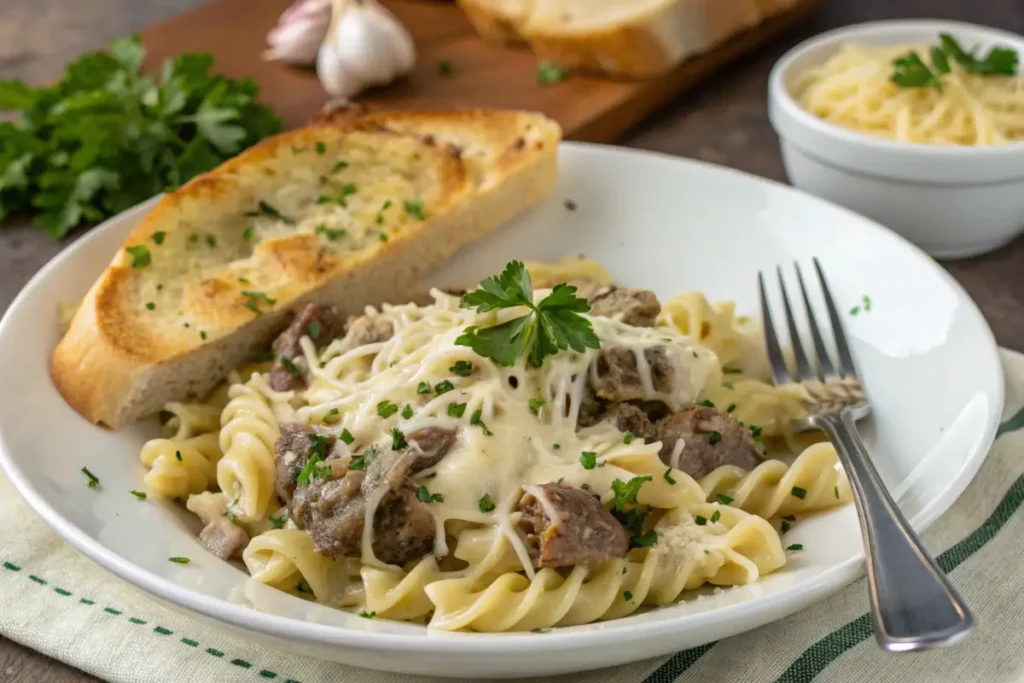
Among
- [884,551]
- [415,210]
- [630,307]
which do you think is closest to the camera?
[884,551]

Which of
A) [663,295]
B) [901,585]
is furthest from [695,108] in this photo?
[901,585]

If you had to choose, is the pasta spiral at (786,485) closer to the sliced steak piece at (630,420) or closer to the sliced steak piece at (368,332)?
the sliced steak piece at (630,420)

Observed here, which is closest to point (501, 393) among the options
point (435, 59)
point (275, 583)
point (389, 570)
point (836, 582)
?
point (389, 570)

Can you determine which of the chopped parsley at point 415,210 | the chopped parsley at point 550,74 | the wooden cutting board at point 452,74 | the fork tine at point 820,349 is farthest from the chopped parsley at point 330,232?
the chopped parsley at point 550,74

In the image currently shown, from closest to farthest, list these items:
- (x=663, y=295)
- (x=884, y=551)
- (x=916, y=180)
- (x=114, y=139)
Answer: (x=884, y=551), (x=663, y=295), (x=916, y=180), (x=114, y=139)

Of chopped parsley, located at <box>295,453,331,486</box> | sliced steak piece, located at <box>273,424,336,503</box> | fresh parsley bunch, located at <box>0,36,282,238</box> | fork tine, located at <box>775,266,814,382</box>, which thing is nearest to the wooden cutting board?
fresh parsley bunch, located at <box>0,36,282,238</box>

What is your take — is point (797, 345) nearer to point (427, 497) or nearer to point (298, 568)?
point (427, 497)
